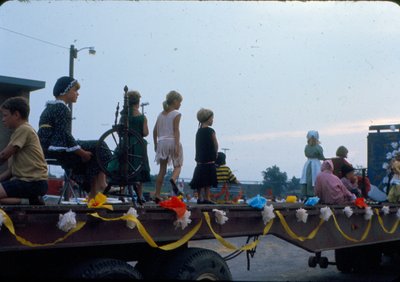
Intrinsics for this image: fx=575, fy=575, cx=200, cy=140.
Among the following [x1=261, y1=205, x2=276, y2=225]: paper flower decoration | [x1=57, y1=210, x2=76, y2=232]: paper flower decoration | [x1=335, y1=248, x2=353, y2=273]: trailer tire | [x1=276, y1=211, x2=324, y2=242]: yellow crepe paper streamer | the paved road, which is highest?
[x1=57, y1=210, x2=76, y2=232]: paper flower decoration

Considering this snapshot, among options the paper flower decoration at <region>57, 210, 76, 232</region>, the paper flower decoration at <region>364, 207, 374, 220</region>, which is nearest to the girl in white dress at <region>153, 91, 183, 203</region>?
the paper flower decoration at <region>364, 207, 374, 220</region>

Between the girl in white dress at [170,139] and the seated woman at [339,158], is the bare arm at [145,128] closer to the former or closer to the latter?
the girl in white dress at [170,139]

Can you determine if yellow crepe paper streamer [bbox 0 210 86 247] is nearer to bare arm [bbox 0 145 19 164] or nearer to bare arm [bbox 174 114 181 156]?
bare arm [bbox 0 145 19 164]

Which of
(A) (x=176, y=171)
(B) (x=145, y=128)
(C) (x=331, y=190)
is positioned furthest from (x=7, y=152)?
(C) (x=331, y=190)

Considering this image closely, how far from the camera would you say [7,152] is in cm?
454

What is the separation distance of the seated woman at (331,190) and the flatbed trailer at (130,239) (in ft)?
6.57

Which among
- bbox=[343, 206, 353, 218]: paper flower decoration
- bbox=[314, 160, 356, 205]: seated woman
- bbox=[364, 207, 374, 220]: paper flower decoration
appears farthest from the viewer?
bbox=[314, 160, 356, 205]: seated woman

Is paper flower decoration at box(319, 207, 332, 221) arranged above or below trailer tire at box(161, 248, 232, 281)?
above

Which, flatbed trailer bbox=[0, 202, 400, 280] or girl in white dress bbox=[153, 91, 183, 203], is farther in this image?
girl in white dress bbox=[153, 91, 183, 203]

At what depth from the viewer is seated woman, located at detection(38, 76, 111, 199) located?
5.59 meters

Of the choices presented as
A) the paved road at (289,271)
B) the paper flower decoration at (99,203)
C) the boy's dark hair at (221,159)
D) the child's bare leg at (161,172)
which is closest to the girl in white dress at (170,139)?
the child's bare leg at (161,172)

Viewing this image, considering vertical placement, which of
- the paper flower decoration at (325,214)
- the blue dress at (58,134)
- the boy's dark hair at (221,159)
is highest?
the blue dress at (58,134)

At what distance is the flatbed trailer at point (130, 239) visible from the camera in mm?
3646

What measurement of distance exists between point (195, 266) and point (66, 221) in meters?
1.33
